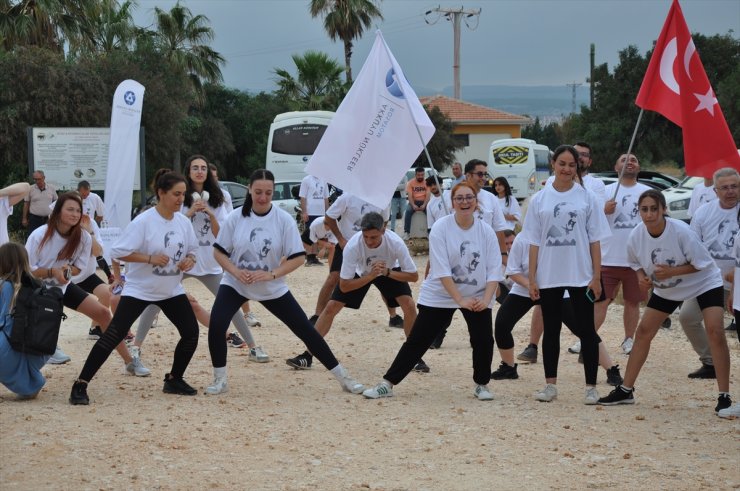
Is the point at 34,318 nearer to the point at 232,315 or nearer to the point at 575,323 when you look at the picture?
the point at 232,315

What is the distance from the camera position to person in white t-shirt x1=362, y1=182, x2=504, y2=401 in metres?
7.55

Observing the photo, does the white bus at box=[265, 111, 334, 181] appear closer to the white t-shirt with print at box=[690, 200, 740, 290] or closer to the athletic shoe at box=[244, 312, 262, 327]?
the athletic shoe at box=[244, 312, 262, 327]

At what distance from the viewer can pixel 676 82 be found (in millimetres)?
8938

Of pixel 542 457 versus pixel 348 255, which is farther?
pixel 348 255

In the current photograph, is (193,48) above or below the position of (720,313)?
above

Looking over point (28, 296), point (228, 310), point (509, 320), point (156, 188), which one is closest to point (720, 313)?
point (509, 320)

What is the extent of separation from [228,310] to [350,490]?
8.98ft

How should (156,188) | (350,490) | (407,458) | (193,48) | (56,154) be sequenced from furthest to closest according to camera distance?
(193,48)
(56,154)
(156,188)
(407,458)
(350,490)

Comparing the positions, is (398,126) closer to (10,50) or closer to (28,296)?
(28,296)

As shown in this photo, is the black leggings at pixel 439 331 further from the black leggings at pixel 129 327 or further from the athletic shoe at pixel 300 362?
the black leggings at pixel 129 327

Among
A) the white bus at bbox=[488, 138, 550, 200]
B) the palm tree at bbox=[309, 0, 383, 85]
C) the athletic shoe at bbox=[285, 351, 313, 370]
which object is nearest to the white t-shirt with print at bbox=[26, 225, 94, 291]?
the athletic shoe at bbox=[285, 351, 313, 370]

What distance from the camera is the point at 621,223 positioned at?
31.7ft

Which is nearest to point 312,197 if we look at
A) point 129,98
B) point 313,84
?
point 129,98

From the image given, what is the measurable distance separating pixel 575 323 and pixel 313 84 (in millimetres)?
39506
